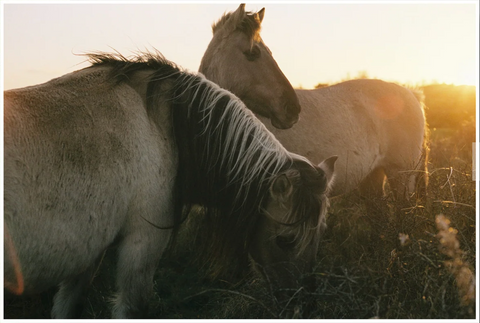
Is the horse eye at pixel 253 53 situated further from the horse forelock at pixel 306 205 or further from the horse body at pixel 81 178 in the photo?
the horse forelock at pixel 306 205

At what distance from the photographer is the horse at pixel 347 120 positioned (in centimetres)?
428

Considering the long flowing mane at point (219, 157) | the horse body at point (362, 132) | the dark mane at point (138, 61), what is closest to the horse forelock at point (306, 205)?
the long flowing mane at point (219, 157)

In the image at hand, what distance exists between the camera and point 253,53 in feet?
14.0

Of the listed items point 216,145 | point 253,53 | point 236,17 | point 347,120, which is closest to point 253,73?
point 253,53

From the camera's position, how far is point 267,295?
238cm

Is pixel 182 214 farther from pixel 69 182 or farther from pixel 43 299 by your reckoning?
pixel 43 299

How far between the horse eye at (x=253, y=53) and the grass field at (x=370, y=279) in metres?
1.96

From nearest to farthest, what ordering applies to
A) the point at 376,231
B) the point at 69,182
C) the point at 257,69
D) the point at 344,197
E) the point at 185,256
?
the point at 69,182, the point at 376,231, the point at 257,69, the point at 185,256, the point at 344,197

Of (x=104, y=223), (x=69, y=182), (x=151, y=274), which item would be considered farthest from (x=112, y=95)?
(x=151, y=274)

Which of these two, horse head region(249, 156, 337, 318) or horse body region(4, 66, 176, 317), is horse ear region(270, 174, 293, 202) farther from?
horse body region(4, 66, 176, 317)

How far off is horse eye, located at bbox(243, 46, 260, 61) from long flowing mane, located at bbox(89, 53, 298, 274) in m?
1.69

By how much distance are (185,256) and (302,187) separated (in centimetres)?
257

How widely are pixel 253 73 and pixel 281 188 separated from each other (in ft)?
6.95

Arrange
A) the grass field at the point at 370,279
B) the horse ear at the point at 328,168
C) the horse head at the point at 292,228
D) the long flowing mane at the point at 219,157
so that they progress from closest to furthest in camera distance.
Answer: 1. the grass field at the point at 370,279
2. the horse head at the point at 292,228
3. the long flowing mane at the point at 219,157
4. the horse ear at the point at 328,168
